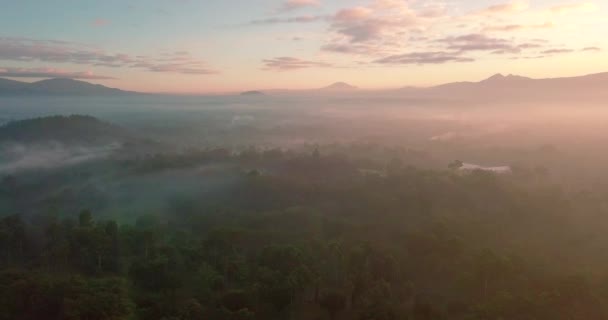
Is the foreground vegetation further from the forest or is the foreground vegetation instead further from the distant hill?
the distant hill

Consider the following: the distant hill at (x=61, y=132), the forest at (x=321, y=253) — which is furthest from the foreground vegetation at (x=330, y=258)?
the distant hill at (x=61, y=132)

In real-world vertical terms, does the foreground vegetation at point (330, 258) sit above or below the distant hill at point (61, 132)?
below

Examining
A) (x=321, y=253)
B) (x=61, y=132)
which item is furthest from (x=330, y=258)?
(x=61, y=132)

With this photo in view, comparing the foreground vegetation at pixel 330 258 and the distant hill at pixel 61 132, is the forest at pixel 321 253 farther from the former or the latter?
the distant hill at pixel 61 132

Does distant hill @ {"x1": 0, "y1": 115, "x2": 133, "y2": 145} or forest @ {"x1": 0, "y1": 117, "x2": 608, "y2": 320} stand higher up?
distant hill @ {"x1": 0, "y1": 115, "x2": 133, "y2": 145}

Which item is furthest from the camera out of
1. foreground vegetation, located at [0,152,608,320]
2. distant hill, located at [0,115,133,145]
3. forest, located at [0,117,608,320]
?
distant hill, located at [0,115,133,145]

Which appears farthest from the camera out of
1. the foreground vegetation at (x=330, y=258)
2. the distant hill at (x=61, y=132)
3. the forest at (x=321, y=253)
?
the distant hill at (x=61, y=132)

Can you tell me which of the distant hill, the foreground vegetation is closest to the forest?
the foreground vegetation

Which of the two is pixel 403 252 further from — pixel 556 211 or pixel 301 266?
pixel 556 211

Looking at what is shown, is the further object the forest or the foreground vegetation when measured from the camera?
the forest

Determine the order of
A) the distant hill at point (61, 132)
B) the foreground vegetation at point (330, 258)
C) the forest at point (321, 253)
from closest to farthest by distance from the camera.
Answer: the foreground vegetation at point (330, 258) → the forest at point (321, 253) → the distant hill at point (61, 132)

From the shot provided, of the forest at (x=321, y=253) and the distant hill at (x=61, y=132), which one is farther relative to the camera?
the distant hill at (x=61, y=132)
